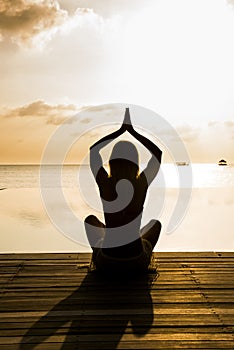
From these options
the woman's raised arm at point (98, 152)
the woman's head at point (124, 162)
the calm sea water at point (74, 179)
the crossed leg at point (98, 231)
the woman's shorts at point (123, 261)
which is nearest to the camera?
the woman's head at point (124, 162)

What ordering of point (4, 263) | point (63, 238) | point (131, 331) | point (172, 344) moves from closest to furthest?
point (172, 344) → point (131, 331) → point (4, 263) → point (63, 238)

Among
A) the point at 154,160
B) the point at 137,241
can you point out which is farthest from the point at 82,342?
the point at 154,160

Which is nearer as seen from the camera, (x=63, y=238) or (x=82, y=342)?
(x=82, y=342)

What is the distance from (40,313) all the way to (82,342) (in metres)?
0.73

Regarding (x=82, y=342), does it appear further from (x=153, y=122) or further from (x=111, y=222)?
(x=153, y=122)

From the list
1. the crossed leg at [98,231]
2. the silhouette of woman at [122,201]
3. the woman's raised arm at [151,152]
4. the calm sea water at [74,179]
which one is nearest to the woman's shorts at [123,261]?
the silhouette of woman at [122,201]

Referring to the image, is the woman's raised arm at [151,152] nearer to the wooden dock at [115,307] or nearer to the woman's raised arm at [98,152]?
the woman's raised arm at [98,152]

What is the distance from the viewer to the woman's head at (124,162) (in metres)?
4.72

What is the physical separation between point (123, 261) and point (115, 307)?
907 mm

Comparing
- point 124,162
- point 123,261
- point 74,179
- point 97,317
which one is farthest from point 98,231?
point 74,179

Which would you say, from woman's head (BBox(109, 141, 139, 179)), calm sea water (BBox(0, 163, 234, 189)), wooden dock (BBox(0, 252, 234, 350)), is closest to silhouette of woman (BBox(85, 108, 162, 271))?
woman's head (BBox(109, 141, 139, 179))

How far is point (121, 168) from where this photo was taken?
4.78 metres

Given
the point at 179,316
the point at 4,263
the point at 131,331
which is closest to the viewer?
the point at 131,331

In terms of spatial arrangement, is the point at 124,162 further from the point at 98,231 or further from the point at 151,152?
A: the point at 98,231
